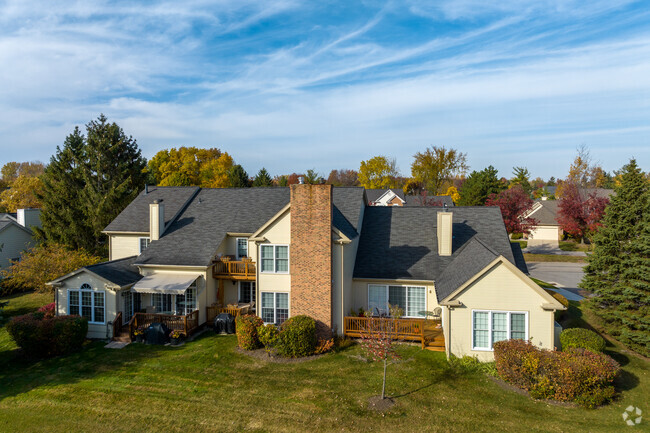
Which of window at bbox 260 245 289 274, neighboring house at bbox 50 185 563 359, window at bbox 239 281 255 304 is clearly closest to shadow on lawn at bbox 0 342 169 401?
neighboring house at bbox 50 185 563 359

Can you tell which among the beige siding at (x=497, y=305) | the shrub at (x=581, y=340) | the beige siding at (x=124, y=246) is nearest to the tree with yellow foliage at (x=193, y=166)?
the beige siding at (x=124, y=246)

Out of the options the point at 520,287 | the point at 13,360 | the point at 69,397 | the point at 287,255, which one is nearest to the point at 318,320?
the point at 287,255

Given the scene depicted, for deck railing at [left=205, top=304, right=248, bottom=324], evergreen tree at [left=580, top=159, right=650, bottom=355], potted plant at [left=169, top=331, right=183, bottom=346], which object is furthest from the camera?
deck railing at [left=205, top=304, right=248, bottom=324]

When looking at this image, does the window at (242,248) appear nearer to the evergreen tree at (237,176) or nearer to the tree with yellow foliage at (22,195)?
the evergreen tree at (237,176)

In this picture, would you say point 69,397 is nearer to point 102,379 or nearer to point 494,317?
point 102,379

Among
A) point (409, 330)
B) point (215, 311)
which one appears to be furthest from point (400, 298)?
point (215, 311)

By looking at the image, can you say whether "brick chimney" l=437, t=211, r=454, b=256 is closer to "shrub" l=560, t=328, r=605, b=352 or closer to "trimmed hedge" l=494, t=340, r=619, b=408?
"shrub" l=560, t=328, r=605, b=352
